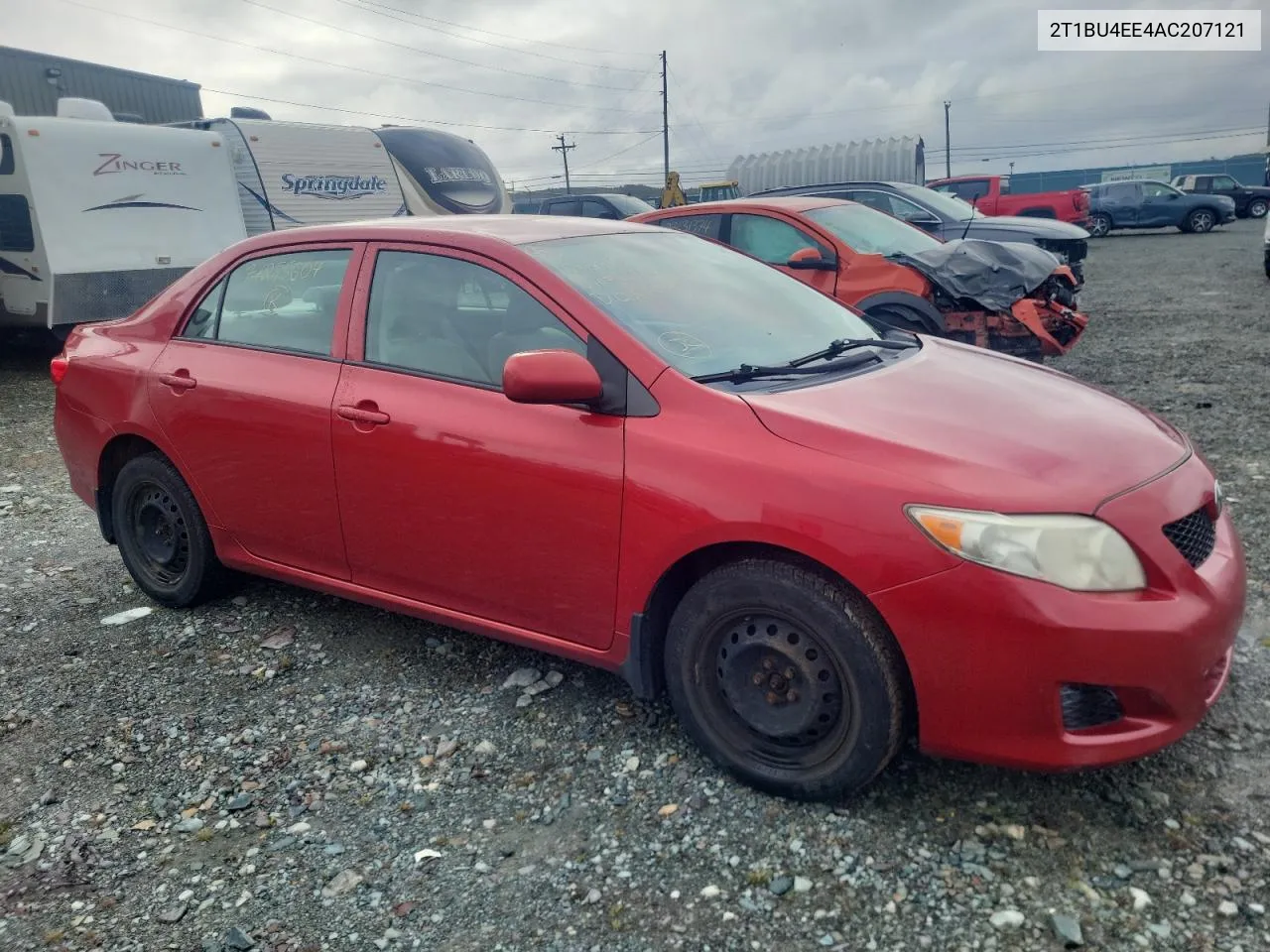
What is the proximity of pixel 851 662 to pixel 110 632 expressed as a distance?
3198mm

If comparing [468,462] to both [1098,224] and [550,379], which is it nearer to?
[550,379]

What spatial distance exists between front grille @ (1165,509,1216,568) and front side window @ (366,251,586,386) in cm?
169

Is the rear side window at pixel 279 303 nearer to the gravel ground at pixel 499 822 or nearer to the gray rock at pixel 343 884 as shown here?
the gravel ground at pixel 499 822

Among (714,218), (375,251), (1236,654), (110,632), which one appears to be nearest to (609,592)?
(375,251)

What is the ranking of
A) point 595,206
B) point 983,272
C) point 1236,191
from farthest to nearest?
point 1236,191 < point 595,206 < point 983,272

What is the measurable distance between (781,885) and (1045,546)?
41.2 inches

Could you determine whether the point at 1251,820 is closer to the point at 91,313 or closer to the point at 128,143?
the point at 91,313

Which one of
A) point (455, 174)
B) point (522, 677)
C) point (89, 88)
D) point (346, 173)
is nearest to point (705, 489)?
point (522, 677)

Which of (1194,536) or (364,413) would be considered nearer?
(1194,536)

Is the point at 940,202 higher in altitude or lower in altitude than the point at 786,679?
higher

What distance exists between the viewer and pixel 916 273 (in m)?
7.36

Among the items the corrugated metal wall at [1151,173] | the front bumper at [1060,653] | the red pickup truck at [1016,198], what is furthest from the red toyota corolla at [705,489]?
the corrugated metal wall at [1151,173]

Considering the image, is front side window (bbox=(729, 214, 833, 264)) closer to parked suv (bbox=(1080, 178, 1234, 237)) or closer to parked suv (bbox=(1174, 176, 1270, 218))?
parked suv (bbox=(1080, 178, 1234, 237))

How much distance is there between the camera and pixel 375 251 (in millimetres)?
3562
